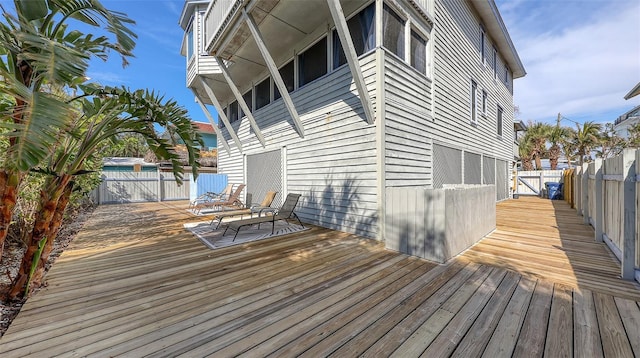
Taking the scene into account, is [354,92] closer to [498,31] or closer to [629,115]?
[498,31]

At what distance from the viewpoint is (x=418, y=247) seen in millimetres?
3859

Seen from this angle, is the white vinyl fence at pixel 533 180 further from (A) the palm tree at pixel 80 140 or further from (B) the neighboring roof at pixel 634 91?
(A) the palm tree at pixel 80 140

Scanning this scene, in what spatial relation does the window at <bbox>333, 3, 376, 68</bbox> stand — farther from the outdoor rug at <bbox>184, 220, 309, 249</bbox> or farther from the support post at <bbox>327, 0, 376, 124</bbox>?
the outdoor rug at <bbox>184, 220, 309, 249</bbox>

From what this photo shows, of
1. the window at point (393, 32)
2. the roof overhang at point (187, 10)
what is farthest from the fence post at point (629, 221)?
the roof overhang at point (187, 10)

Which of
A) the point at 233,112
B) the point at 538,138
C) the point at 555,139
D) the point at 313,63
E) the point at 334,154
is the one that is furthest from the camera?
the point at 538,138

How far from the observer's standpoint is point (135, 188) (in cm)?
1324

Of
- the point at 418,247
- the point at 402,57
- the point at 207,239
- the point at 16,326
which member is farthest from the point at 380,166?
the point at 16,326

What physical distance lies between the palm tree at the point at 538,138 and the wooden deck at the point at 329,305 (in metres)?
22.9

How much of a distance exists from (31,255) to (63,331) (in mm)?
1124

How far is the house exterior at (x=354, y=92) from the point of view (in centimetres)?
525

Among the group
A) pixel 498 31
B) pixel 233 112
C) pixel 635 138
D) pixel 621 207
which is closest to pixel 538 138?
pixel 635 138

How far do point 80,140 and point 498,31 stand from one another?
45.3 ft

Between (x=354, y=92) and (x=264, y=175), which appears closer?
→ (x=354, y=92)

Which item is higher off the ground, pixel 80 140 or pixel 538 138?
pixel 538 138
